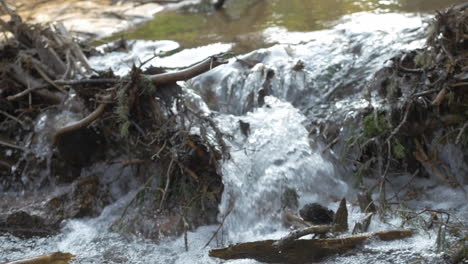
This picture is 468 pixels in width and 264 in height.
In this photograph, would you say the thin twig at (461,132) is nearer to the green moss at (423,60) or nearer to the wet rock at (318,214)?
the green moss at (423,60)

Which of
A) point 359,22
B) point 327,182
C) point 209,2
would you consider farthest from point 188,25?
point 327,182

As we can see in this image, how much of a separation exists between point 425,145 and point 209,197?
1.70 meters

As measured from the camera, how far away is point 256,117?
17.5ft

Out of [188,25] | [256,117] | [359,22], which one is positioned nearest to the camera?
[256,117]

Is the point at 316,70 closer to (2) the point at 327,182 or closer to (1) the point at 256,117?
(1) the point at 256,117

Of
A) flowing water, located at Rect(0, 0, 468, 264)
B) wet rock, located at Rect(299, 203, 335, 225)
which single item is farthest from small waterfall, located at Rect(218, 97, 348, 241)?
wet rock, located at Rect(299, 203, 335, 225)

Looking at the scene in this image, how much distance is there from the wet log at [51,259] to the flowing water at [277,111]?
0.32 feet

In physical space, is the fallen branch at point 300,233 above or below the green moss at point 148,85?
below

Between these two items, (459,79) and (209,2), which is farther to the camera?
(209,2)

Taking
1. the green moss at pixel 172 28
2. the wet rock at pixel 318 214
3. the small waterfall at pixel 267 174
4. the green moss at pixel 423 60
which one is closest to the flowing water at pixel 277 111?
the small waterfall at pixel 267 174

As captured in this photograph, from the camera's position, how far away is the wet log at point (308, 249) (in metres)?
3.60

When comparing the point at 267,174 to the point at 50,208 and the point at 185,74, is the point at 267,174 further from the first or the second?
the point at 50,208

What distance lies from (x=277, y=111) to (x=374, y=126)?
1.24m

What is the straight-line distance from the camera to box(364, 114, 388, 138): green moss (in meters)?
4.33
